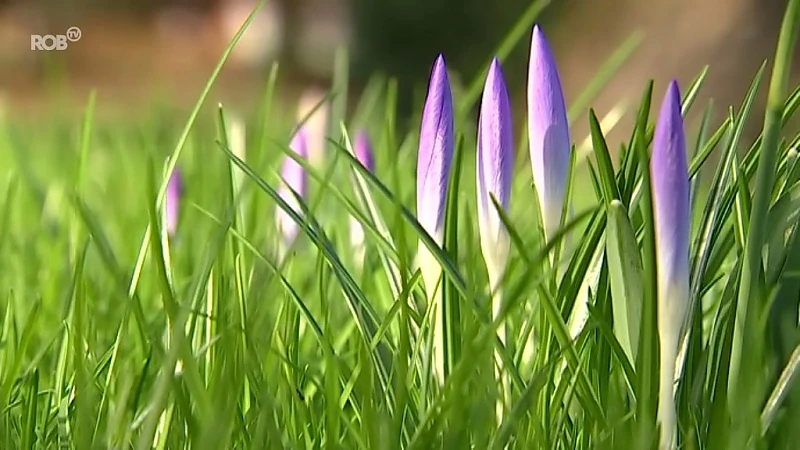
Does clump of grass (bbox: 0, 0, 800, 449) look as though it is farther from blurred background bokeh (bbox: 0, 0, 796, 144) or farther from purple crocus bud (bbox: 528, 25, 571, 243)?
blurred background bokeh (bbox: 0, 0, 796, 144)

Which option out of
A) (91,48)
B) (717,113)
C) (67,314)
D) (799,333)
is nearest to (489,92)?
(799,333)

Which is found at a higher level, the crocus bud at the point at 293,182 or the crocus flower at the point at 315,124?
the crocus flower at the point at 315,124

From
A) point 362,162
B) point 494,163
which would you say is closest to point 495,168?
point 494,163

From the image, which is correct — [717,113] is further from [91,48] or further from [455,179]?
[91,48]

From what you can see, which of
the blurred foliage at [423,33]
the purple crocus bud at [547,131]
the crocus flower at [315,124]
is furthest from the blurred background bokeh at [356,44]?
the purple crocus bud at [547,131]

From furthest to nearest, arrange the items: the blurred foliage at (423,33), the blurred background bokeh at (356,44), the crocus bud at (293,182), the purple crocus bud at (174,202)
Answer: the blurred foliage at (423,33)
the blurred background bokeh at (356,44)
the purple crocus bud at (174,202)
the crocus bud at (293,182)

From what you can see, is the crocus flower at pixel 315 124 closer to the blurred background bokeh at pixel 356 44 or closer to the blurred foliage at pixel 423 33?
the blurred background bokeh at pixel 356 44

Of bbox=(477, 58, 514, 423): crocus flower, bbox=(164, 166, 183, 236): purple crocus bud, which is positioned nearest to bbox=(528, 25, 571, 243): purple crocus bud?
bbox=(477, 58, 514, 423): crocus flower
